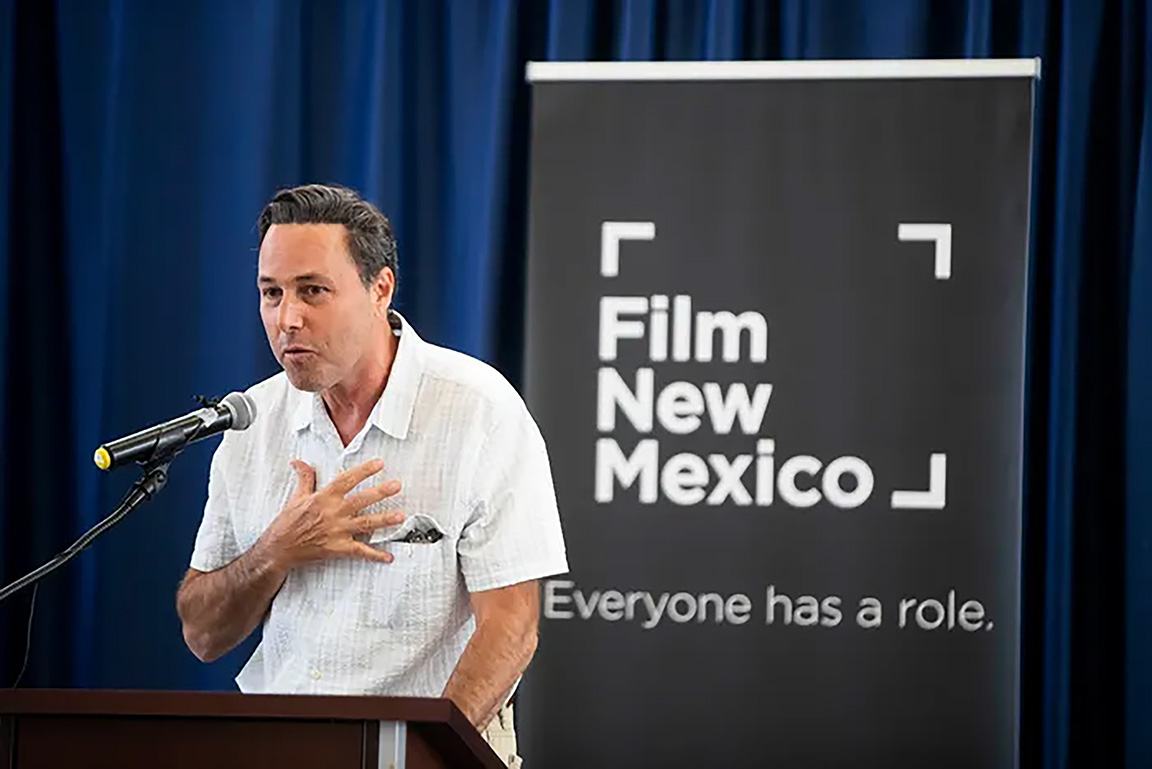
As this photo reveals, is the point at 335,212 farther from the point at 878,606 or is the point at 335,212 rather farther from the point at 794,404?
the point at 878,606

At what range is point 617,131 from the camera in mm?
3662

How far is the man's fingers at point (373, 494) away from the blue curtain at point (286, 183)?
5.06 ft

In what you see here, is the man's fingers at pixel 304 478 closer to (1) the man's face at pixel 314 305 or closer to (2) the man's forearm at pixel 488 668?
(1) the man's face at pixel 314 305

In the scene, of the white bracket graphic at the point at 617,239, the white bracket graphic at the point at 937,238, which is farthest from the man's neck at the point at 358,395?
the white bracket graphic at the point at 937,238

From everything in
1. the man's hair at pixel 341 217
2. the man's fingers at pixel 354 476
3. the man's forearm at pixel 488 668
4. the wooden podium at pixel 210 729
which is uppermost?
the man's hair at pixel 341 217

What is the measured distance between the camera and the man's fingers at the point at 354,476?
9.12 feet

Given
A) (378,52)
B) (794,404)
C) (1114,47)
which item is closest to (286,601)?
(794,404)

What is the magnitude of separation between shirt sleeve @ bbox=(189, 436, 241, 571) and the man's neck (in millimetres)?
194

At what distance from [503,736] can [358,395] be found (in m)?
0.63

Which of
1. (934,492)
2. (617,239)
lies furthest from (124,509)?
(934,492)

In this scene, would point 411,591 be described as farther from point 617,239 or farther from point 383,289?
point 617,239

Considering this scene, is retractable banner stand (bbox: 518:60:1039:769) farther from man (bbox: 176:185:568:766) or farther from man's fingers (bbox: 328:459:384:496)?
man's fingers (bbox: 328:459:384:496)

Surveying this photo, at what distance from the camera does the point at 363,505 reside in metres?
2.75

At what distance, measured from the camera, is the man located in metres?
2.75
